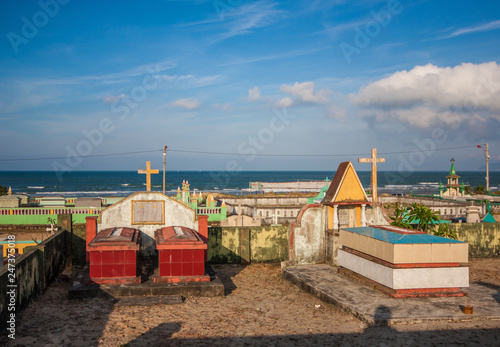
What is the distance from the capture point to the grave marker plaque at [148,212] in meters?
15.1

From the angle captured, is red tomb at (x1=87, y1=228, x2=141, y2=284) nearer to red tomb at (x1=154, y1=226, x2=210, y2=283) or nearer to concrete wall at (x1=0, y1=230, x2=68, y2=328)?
red tomb at (x1=154, y1=226, x2=210, y2=283)

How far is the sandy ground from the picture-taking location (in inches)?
333

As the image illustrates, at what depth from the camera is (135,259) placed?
12094 millimetres

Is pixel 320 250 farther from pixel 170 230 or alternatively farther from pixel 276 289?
pixel 170 230

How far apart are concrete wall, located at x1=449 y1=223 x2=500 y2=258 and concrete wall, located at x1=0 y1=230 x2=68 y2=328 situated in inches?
615

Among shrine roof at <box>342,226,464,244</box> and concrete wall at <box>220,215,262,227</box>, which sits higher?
shrine roof at <box>342,226,464,244</box>

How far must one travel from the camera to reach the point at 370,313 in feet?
31.8

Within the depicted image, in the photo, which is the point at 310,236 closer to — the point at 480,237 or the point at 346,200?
the point at 346,200

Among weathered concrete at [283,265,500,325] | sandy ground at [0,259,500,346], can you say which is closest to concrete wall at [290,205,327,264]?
weathered concrete at [283,265,500,325]

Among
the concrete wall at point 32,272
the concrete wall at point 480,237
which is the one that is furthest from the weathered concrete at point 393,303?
the concrete wall at point 32,272

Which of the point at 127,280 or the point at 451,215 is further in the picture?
the point at 451,215

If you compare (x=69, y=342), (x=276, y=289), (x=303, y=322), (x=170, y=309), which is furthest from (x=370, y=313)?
(x=69, y=342)

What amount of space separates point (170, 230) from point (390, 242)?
7.00 metres

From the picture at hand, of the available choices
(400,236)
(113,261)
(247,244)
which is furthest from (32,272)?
(400,236)
